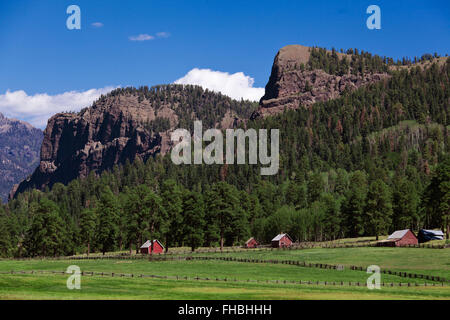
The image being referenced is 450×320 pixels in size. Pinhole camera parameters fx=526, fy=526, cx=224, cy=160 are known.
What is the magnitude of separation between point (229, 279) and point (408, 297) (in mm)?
22960

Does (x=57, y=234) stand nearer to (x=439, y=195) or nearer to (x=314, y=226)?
(x=314, y=226)

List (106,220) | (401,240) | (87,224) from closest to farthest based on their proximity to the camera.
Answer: (401,240) < (106,220) < (87,224)

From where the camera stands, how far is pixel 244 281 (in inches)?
2416

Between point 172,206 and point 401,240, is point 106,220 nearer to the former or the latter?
point 172,206

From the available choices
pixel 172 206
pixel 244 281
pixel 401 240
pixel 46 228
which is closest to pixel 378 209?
pixel 401 240

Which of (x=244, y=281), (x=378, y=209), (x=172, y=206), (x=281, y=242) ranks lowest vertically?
(x=281, y=242)

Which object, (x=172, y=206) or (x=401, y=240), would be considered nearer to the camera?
(x=401, y=240)

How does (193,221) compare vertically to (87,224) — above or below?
above

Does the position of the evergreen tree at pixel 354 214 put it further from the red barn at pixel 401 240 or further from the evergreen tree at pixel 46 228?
the evergreen tree at pixel 46 228

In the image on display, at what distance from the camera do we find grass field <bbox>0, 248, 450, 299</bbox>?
152 feet

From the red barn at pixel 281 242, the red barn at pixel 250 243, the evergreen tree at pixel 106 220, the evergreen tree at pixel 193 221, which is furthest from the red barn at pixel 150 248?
the red barn at pixel 281 242

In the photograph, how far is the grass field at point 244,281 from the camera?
4622cm

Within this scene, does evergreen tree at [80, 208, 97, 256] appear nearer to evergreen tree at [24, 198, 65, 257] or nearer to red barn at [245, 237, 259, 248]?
evergreen tree at [24, 198, 65, 257]
